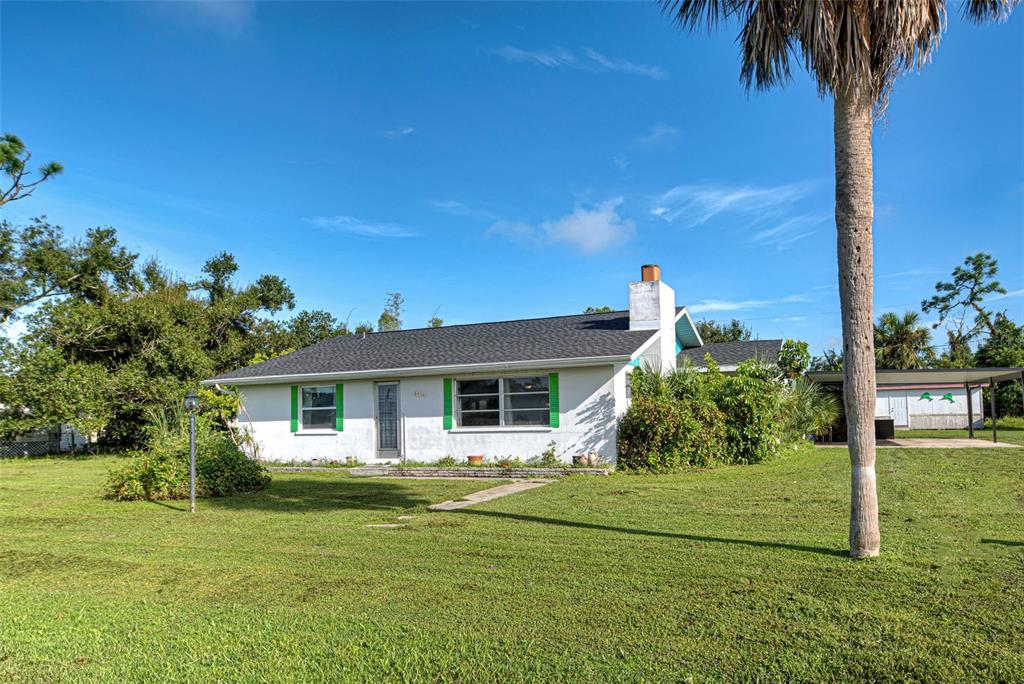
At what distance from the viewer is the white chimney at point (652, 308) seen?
16.6m

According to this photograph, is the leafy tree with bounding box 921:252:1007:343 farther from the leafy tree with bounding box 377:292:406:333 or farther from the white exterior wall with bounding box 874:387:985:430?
the leafy tree with bounding box 377:292:406:333

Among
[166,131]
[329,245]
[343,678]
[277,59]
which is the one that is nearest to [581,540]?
[343,678]

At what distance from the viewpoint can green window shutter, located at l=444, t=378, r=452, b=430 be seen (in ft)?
53.0

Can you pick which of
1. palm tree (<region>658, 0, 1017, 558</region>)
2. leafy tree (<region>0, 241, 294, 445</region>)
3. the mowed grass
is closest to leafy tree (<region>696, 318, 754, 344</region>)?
leafy tree (<region>0, 241, 294, 445</region>)

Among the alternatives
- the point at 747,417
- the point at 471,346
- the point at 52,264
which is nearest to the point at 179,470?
the point at 471,346

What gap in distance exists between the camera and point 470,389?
639 inches

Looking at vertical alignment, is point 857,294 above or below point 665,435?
above

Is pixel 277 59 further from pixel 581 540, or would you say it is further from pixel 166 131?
pixel 581 540

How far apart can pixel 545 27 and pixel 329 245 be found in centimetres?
1435

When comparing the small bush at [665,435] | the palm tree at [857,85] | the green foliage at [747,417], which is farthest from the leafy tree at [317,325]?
the palm tree at [857,85]

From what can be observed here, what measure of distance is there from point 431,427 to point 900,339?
2795cm

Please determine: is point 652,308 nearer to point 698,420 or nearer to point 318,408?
point 698,420

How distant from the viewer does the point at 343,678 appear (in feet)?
11.8

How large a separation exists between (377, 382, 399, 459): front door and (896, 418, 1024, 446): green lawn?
18742mm
